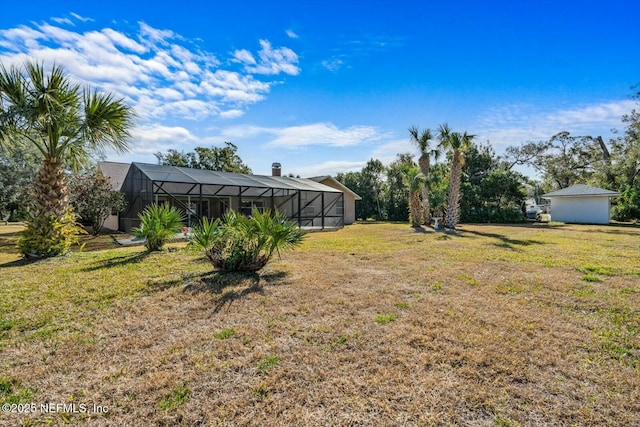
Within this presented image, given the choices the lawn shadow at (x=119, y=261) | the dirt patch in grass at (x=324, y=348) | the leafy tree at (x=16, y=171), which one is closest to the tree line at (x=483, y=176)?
the dirt patch in grass at (x=324, y=348)

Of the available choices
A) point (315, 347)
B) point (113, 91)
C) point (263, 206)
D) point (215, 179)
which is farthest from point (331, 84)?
point (315, 347)

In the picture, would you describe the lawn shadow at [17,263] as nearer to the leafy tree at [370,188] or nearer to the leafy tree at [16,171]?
the leafy tree at [16,171]

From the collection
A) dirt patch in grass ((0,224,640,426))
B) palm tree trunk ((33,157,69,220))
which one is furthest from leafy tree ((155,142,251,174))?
dirt patch in grass ((0,224,640,426))

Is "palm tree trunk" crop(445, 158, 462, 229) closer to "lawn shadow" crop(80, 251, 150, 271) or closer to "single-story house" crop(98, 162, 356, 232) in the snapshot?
"single-story house" crop(98, 162, 356, 232)

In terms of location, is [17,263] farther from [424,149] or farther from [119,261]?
[424,149]

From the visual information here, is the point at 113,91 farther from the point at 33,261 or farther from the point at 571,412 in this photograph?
the point at 571,412

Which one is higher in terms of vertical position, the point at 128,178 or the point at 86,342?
the point at 128,178

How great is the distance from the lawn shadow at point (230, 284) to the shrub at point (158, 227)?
3.62 metres

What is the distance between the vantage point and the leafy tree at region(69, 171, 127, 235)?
14047 mm

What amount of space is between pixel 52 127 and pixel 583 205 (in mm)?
31255

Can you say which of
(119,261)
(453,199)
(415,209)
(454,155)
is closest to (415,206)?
(415,209)

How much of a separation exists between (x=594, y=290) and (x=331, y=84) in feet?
39.7

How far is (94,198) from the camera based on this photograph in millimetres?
14227

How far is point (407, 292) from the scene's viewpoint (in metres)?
5.26
